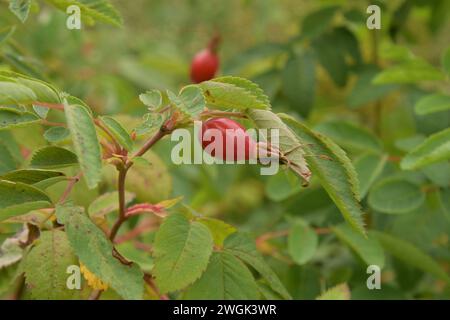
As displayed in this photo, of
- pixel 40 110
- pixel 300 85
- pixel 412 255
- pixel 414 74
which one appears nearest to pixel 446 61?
pixel 414 74

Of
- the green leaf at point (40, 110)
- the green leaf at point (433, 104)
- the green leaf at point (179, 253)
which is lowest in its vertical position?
the green leaf at point (179, 253)

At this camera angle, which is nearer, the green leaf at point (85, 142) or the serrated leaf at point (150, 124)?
the green leaf at point (85, 142)

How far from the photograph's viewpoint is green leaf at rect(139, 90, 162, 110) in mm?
887

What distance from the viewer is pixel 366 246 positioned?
127cm

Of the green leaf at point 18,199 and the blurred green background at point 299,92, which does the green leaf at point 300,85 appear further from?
the green leaf at point 18,199

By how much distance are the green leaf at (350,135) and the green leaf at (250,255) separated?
48 cm

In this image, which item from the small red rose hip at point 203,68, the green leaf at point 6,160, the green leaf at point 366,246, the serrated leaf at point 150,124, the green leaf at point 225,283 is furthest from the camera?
the small red rose hip at point 203,68

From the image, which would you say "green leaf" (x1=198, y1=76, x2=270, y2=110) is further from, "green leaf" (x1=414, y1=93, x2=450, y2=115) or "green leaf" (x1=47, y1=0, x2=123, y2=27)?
"green leaf" (x1=414, y1=93, x2=450, y2=115)

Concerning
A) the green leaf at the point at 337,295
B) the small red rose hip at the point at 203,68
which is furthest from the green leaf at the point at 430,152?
the small red rose hip at the point at 203,68

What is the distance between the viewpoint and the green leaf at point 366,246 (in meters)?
1.24

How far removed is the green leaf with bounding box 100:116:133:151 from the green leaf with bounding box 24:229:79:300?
164 mm

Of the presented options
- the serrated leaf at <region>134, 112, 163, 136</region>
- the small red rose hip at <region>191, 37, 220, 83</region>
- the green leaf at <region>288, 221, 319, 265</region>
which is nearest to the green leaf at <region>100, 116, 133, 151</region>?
the serrated leaf at <region>134, 112, 163, 136</region>

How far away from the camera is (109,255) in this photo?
2.80ft

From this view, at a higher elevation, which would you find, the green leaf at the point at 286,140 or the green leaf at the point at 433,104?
the green leaf at the point at 433,104
